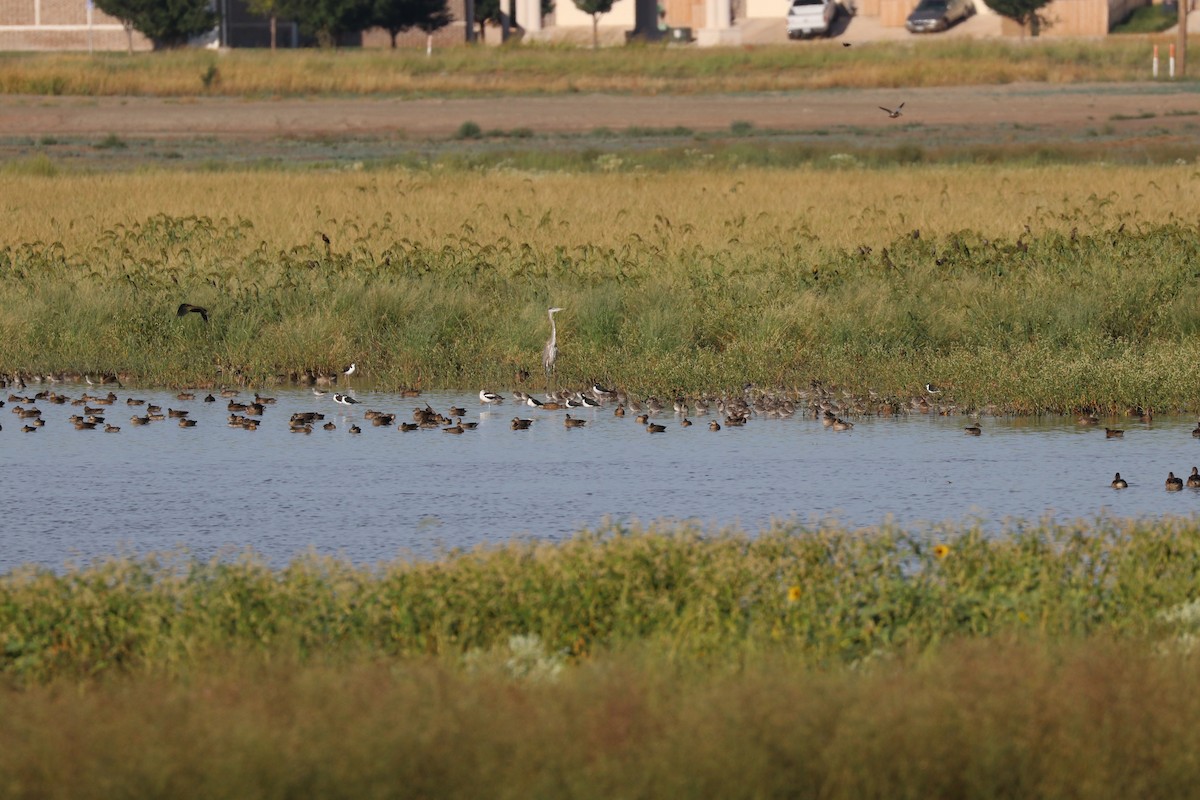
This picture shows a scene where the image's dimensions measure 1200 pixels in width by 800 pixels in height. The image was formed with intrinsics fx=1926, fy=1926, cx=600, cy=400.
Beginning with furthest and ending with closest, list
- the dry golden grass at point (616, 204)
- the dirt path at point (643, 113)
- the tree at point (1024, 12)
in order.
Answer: the tree at point (1024, 12), the dirt path at point (643, 113), the dry golden grass at point (616, 204)

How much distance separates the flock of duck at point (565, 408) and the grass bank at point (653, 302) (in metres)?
0.33

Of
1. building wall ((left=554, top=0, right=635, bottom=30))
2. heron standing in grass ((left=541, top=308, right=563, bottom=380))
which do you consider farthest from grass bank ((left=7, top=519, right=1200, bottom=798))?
building wall ((left=554, top=0, right=635, bottom=30))

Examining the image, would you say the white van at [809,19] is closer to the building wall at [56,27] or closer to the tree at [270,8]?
the tree at [270,8]

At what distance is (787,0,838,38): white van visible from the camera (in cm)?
8806

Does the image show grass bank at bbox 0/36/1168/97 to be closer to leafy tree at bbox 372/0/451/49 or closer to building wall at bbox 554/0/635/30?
leafy tree at bbox 372/0/451/49

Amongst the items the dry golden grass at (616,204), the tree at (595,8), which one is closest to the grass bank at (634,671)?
the dry golden grass at (616,204)

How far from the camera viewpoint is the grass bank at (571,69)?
63812 mm

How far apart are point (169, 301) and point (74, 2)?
71.6m

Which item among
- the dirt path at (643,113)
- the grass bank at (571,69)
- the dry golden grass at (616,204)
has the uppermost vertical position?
the grass bank at (571,69)

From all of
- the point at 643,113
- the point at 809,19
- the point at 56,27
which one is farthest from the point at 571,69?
the point at 56,27

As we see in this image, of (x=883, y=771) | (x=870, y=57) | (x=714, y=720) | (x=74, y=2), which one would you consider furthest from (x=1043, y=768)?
(x=74, y=2)

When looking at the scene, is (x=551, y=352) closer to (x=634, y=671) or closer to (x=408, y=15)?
(x=634, y=671)

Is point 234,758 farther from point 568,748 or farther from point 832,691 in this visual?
point 832,691

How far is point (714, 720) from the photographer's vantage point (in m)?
6.48
